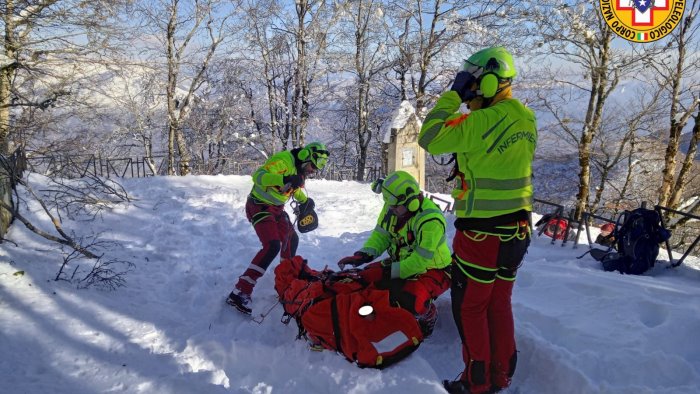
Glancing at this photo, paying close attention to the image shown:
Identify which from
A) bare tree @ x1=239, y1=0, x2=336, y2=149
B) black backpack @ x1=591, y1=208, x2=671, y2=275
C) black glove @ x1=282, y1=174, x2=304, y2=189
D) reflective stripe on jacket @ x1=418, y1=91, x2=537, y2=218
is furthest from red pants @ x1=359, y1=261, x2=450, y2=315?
bare tree @ x1=239, y1=0, x2=336, y2=149

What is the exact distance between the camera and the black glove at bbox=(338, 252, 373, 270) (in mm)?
4375

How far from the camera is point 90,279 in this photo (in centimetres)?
470

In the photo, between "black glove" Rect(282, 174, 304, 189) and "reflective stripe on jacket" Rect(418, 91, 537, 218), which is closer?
"reflective stripe on jacket" Rect(418, 91, 537, 218)

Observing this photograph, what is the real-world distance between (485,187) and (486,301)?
766mm

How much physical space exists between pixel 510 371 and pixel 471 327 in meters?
0.50

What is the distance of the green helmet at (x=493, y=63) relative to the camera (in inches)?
104

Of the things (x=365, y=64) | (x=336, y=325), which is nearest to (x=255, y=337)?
(x=336, y=325)

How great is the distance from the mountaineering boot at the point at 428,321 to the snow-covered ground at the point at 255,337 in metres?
0.15

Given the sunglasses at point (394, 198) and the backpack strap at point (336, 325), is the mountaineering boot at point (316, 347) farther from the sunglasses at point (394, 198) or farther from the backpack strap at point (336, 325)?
the sunglasses at point (394, 198)

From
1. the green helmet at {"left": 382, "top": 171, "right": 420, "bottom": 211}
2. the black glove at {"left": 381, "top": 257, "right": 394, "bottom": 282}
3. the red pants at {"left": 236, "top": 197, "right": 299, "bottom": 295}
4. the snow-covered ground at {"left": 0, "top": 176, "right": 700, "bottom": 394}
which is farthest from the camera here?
the red pants at {"left": 236, "top": 197, "right": 299, "bottom": 295}

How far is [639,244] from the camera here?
5781mm

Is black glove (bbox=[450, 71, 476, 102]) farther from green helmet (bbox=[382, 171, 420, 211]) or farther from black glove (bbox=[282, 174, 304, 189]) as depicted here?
black glove (bbox=[282, 174, 304, 189])

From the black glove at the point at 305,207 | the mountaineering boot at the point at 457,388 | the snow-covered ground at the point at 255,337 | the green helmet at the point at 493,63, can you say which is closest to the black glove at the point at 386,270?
the snow-covered ground at the point at 255,337

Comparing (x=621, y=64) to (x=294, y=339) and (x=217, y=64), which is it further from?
(x=217, y=64)
